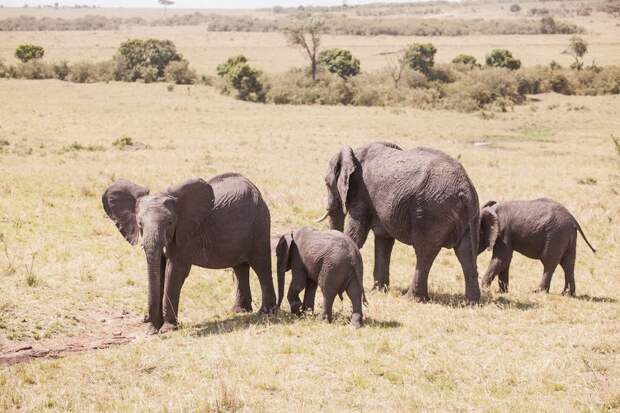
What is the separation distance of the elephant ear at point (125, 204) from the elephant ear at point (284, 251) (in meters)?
2.11

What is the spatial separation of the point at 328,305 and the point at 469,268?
2643 millimetres

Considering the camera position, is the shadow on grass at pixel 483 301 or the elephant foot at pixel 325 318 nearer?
the elephant foot at pixel 325 318

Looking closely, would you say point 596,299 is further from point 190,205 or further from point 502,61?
point 502,61

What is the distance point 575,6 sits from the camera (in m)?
188

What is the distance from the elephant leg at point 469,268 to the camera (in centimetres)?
1215

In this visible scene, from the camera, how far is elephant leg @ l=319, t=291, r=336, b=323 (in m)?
10.7

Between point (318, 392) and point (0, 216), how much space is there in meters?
11.4

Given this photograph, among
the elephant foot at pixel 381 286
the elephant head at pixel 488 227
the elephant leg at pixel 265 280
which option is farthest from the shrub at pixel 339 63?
the elephant leg at pixel 265 280

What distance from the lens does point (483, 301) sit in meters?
12.5

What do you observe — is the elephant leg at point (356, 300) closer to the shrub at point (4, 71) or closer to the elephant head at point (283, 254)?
the elephant head at point (283, 254)

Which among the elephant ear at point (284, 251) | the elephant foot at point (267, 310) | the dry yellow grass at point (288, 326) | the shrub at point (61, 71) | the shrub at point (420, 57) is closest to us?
the dry yellow grass at point (288, 326)

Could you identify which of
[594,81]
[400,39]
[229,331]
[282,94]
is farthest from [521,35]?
[229,331]

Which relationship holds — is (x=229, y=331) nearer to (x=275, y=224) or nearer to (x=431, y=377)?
(x=431, y=377)

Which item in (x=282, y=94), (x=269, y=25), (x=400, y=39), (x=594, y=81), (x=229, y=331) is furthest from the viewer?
(x=269, y=25)
